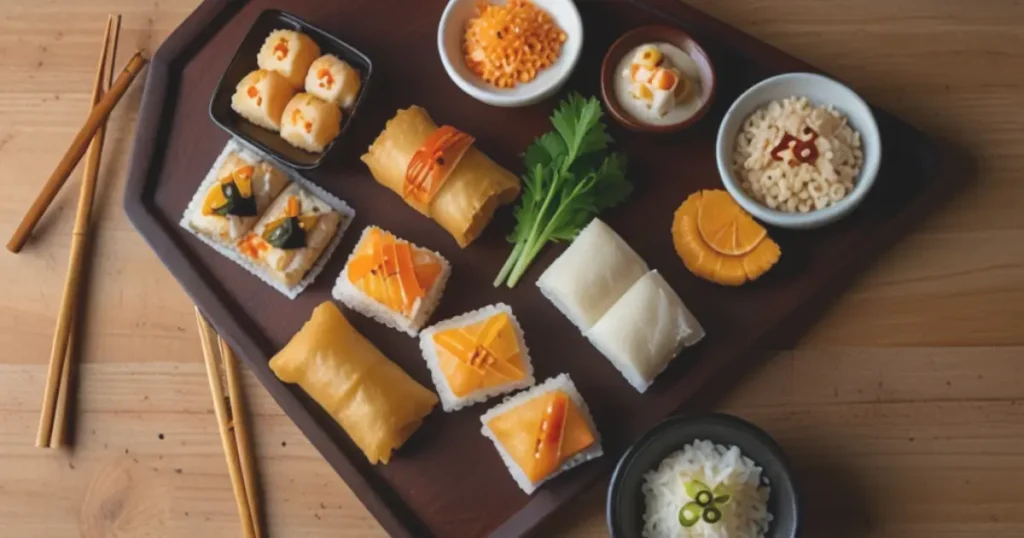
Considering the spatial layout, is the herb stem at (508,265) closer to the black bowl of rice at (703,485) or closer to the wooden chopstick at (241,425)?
the black bowl of rice at (703,485)

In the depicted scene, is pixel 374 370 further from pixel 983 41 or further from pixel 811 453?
pixel 983 41

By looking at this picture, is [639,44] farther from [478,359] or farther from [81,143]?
[81,143]

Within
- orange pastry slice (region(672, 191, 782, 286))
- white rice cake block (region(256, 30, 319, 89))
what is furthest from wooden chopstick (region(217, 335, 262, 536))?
orange pastry slice (region(672, 191, 782, 286))

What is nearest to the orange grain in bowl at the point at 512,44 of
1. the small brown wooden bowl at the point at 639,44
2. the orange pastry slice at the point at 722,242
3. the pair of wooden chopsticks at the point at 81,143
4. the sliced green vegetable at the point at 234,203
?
the small brown wooden bowl at the point at 639,44

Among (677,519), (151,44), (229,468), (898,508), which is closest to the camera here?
(677,519)

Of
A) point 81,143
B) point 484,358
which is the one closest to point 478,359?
point 484,358

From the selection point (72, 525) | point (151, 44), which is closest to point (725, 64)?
point (151, 44)
